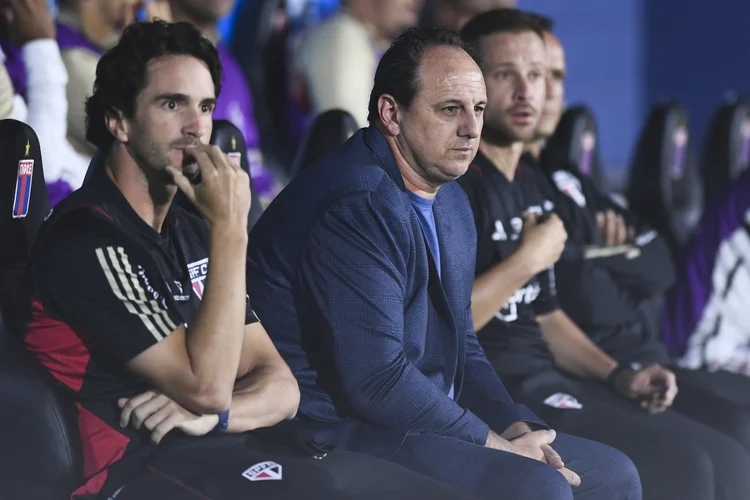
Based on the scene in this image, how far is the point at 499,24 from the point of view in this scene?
2.89m

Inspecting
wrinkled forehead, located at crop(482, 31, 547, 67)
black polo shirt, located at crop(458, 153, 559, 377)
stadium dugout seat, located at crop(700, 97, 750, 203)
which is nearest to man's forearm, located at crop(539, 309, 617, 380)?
black polo shirt, located at crop(458, 153, 559, 377)

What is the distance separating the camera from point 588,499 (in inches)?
88.1

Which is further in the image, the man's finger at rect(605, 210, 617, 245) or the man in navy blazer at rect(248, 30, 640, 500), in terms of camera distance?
the man's finger at rect(605, 210, 617, 245)

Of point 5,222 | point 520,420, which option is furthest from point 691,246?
point 5,222

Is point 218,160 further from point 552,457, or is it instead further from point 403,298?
point 552,457

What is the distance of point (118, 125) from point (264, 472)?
2.04 feet

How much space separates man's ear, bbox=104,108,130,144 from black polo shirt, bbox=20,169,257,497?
0.09 meters

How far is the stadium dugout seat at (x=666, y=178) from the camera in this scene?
448 cm

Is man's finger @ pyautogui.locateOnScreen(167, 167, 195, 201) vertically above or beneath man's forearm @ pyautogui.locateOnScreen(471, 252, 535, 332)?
above

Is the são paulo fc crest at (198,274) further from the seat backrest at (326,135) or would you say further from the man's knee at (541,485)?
the seat backrest at (326,135)

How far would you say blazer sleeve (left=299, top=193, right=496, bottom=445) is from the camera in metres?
2.05

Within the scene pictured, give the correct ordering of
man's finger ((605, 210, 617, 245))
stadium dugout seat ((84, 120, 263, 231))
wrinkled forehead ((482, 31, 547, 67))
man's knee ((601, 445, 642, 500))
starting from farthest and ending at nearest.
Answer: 1. man's finger ((605, 210, 617, 245))
2. wrinkled forehead ((482, 31, 547, 67))
3. stadium dugout seat ((84, 120, 263, 231))
4. man's knee ((601, 445, 642, 500))

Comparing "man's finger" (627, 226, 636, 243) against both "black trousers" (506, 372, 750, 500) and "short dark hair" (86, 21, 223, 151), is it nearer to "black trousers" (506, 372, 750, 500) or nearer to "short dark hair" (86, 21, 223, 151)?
"black trousers" (506, 372, 750, 500)

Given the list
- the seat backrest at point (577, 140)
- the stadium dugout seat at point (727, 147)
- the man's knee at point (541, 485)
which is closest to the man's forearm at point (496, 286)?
the man's knee at point (541, 485)
